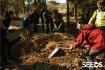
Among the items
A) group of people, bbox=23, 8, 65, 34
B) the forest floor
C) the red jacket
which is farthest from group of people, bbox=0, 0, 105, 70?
group of people, bbox=23, 8, 65, 34

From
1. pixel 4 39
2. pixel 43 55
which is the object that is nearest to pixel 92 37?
pixel 43 55

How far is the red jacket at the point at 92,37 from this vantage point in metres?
7.49

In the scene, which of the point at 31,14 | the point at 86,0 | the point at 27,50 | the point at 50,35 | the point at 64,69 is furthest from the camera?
the point at 86,0

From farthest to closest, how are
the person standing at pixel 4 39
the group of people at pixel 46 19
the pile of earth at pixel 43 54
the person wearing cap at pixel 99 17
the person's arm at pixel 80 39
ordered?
the group of people at pixel 46 19
the person standing at pixel 4 39
the pile of earth at pixel 43 54
the person wearing cap at pixel 99 17
the person's arm at pixel 80 39

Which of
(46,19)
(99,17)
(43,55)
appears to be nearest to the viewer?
(99,17)

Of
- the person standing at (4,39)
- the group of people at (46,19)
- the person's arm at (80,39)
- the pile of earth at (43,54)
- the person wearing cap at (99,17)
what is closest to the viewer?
the person's arm at (80,39)

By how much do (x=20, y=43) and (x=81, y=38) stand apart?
669 cm

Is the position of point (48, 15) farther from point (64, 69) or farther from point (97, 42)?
point (97, 42)

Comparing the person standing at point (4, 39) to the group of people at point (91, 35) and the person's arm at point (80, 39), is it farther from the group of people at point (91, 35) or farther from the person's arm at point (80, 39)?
the person's arm at point (80, 39)

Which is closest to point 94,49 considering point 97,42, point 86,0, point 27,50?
point 97,42

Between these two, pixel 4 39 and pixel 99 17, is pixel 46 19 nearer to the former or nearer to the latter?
pixel 4 39

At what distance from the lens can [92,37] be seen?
7.56m

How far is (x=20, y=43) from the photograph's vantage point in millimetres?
13805

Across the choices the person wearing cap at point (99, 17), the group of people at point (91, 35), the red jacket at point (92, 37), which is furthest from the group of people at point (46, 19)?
the red jacket at point (92, 37)
